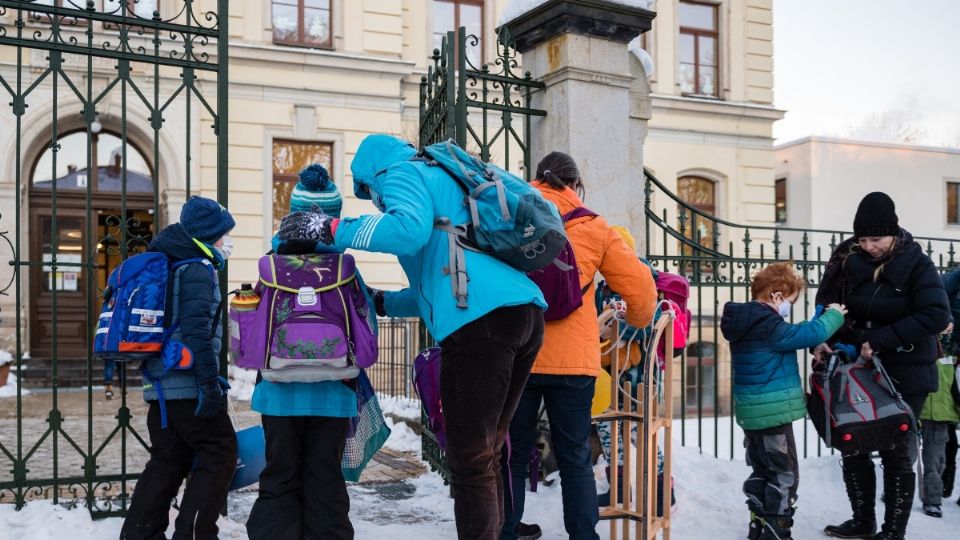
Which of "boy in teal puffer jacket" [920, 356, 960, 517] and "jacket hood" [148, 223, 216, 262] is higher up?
"jacket hood" [148, 223, 216, 262]

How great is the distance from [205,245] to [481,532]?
80.4 inches

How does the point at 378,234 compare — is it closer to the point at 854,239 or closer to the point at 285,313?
the point at 285,313

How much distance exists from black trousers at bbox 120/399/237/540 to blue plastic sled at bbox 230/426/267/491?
0.50 ft

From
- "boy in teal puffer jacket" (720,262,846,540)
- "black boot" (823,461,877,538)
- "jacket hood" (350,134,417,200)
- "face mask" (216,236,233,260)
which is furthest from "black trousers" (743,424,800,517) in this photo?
"face mask" (216,236,233,260)

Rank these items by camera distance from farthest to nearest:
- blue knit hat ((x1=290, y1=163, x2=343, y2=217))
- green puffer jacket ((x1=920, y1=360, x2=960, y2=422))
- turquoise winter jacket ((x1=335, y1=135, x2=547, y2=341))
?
green puffer jacket ((x1=920, y1=360, x2=960, y2=422))
blue knit hat ((x1=290, y1=163, x2=343, y2=217))
turquoise winter jacket ((x1=335, y1=135, x2=547, y2=341))

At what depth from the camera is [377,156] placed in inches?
136

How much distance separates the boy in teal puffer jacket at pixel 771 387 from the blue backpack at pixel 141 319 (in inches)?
118

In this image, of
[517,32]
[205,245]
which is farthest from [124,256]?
[517,32]

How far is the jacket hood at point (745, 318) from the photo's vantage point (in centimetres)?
476

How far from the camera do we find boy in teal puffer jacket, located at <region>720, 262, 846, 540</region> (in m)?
4.71

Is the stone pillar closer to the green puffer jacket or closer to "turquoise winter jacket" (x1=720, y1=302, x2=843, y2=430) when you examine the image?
"turquoise winter jacket" (x1=720, y1=302, x2=843, y2=430)

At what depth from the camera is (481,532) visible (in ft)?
10.6

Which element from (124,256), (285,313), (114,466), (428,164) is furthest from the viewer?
(114,466)

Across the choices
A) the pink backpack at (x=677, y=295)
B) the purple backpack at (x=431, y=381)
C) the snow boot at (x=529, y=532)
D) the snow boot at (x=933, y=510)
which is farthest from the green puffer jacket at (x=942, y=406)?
the purple backpack at (x=431, y=381)
